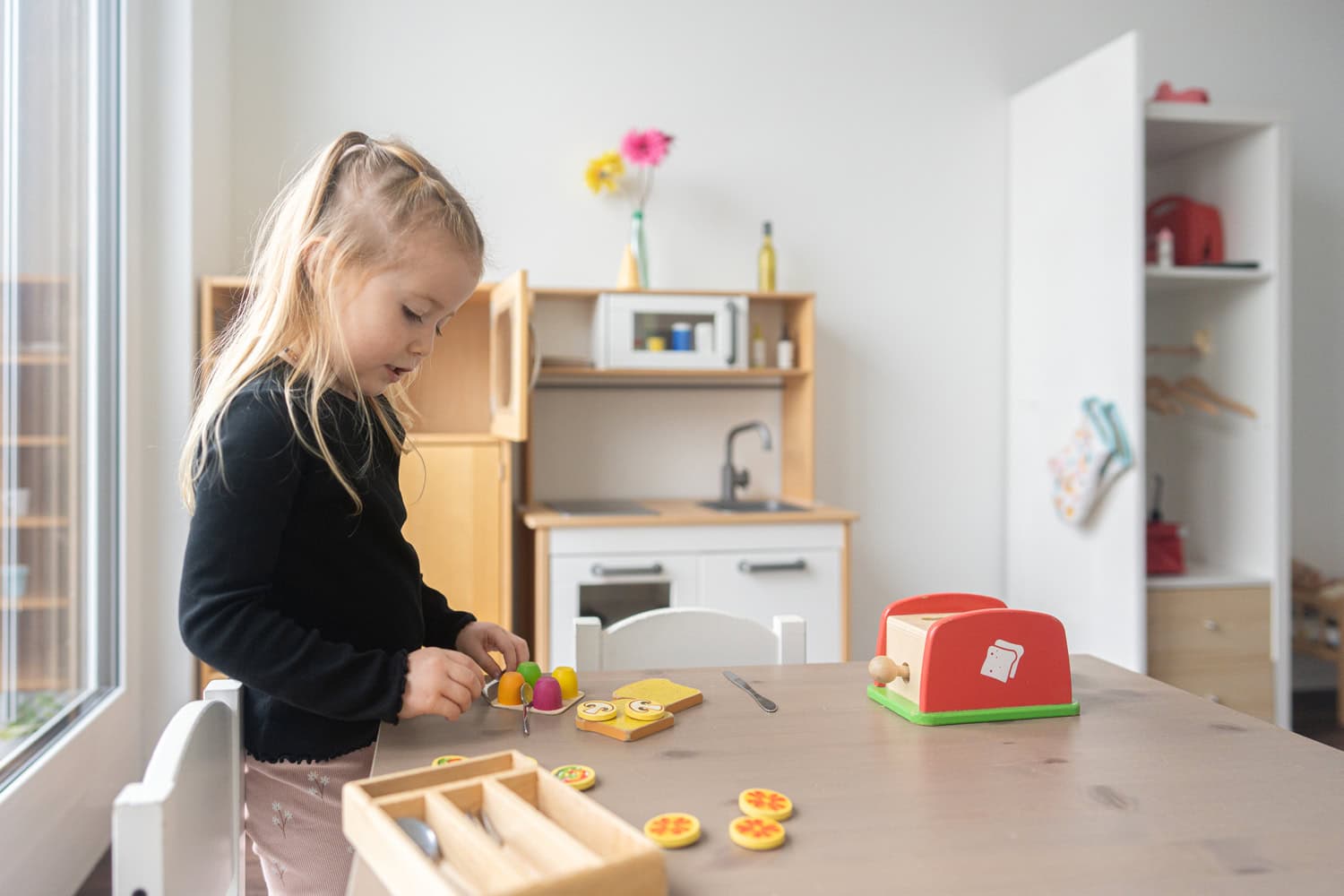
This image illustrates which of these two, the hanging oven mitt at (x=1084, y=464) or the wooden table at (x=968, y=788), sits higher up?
the hanging oven mitt at (x=1084, y=464)

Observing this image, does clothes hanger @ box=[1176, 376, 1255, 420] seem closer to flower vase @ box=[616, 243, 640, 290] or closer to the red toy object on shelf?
the red toy object on shelf

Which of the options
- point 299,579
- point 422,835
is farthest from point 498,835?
point 299,579

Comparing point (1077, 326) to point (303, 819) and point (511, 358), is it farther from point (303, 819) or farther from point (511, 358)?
point (303, 819)

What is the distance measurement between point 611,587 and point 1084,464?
1.36 meters

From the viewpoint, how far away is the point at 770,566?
2584 mm

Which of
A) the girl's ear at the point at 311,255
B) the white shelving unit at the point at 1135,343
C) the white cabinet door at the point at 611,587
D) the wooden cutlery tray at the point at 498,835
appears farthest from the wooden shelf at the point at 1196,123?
the wooden cutlery tray at the point at 498,835

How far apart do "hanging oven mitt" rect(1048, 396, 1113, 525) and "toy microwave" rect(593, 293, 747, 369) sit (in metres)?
0.97

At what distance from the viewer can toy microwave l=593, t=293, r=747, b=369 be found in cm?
278

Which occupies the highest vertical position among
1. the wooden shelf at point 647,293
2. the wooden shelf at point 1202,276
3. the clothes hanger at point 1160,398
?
the wooden shelf at point 1202,276

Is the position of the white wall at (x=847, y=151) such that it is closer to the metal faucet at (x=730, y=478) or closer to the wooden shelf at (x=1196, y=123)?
the metal faucet at (x=730, y=478)

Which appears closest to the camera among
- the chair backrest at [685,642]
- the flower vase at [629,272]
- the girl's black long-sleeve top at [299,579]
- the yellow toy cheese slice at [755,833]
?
the yellow toy cheese slice at [755,833]

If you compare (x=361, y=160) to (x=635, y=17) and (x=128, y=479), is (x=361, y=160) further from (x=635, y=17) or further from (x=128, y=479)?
(x=635, y=17)

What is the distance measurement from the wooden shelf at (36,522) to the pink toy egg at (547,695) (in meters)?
1.21

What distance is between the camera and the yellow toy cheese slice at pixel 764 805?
71cm
